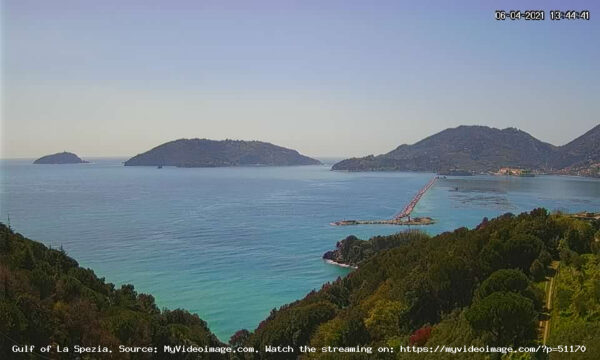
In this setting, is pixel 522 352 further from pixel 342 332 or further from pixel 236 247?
pixel 236 247

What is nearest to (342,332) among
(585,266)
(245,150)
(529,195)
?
(585,266)

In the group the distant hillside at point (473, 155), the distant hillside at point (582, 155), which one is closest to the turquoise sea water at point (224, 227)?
the distant hillside at point (582, 155)

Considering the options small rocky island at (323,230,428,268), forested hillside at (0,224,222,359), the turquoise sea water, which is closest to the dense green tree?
forested hillside at (0,224,222,359)

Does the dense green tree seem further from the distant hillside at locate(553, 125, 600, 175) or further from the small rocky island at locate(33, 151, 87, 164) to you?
the small rocky island at locate(33, 151, 87, 164)

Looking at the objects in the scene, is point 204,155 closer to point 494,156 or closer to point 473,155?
point 473,155

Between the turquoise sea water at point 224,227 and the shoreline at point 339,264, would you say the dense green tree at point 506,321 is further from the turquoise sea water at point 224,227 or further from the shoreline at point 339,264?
the shoreline at point 339,264

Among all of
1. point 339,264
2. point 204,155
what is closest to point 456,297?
point 339,264
